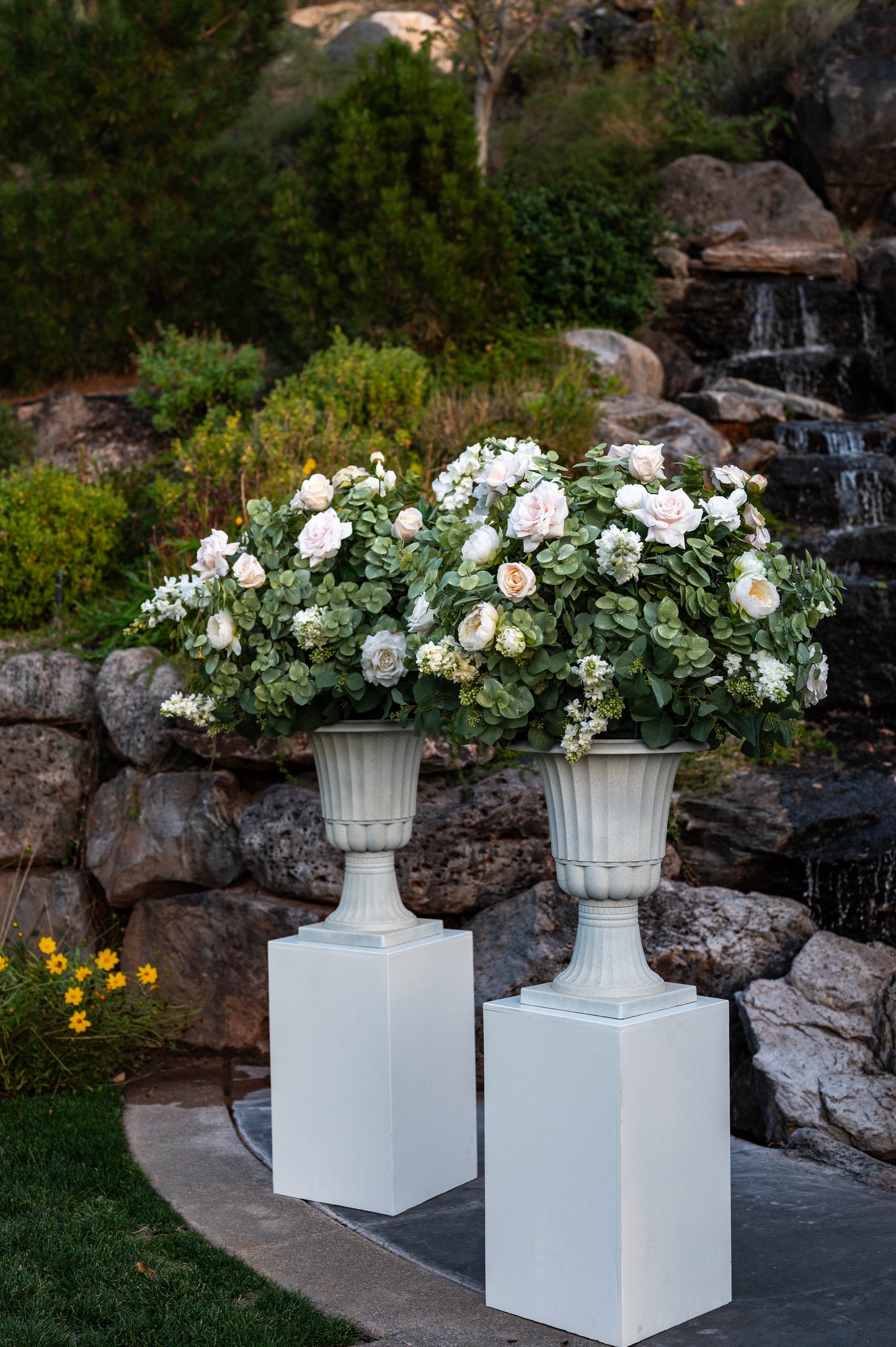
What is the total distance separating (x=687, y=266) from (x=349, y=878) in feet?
31.7

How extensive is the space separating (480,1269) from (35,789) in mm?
3248

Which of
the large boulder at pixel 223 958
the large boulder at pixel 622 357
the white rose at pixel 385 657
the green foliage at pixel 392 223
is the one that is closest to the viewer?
the white rose at pixel 385 657

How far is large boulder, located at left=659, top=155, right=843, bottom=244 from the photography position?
12742 mm

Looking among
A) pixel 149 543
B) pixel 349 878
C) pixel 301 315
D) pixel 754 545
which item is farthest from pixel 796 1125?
pixel 301 315

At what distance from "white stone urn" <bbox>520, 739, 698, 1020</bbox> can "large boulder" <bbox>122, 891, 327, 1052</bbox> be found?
2265mm

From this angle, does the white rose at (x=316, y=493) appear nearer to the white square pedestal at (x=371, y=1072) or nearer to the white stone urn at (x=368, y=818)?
the white stone urn at (x=368, y=818)

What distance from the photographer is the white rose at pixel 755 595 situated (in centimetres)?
253

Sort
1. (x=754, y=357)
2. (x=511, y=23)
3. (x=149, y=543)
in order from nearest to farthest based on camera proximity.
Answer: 1. (x=149, y=543)
2. (x=754, y=357)
3. (x=511, y=23)

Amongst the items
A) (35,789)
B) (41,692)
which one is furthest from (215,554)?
(35,789)

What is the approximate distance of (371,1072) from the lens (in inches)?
132

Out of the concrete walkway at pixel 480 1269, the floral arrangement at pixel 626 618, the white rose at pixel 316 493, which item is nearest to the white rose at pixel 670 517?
the floral arrangement at pixel 626 618

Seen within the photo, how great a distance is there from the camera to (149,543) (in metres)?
6.74

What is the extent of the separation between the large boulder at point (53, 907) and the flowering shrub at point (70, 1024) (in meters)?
0.55

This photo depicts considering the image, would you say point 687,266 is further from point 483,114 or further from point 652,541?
point 652,541
